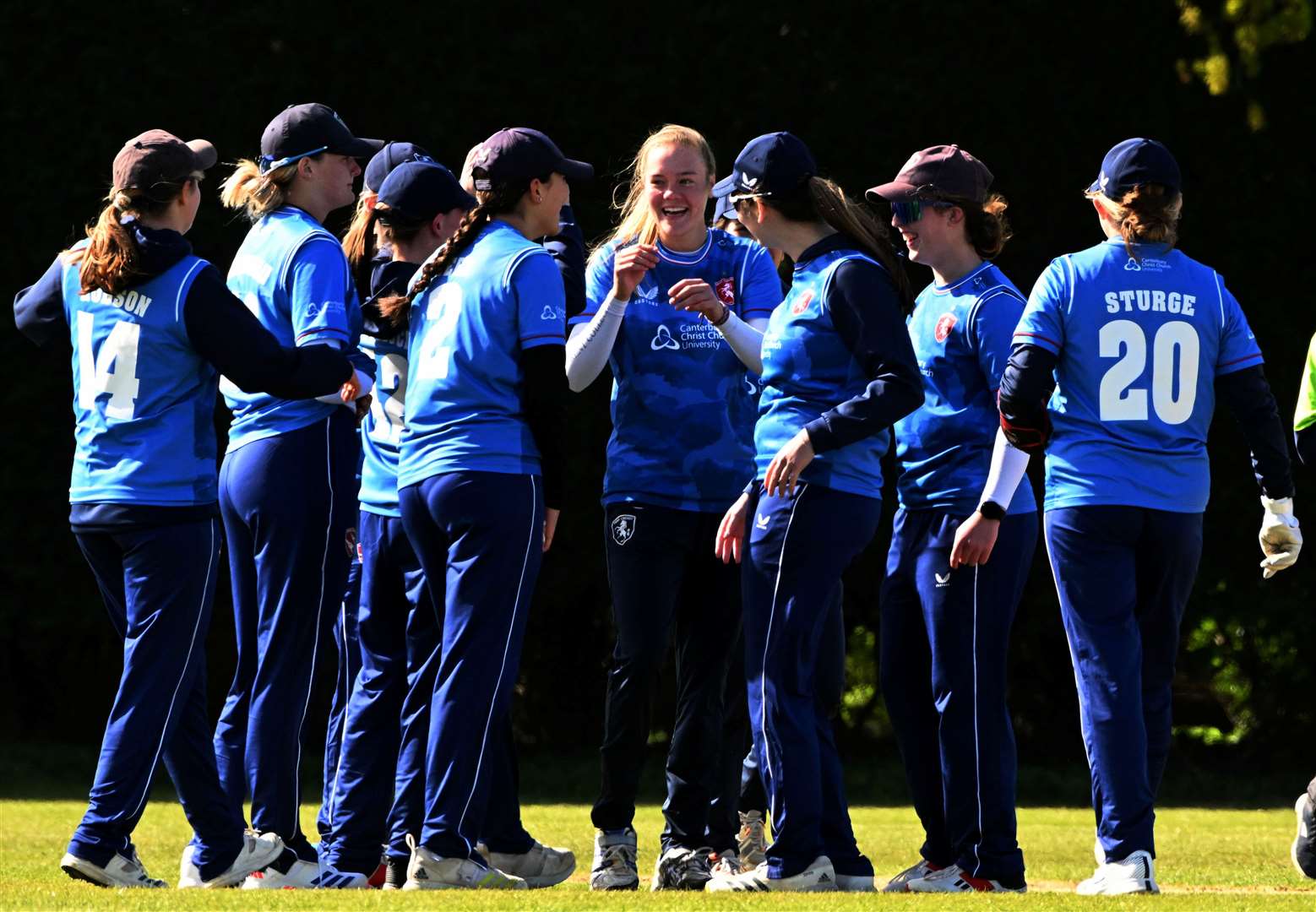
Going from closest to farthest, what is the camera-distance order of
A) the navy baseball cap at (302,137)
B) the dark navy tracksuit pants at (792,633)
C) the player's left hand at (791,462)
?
1. the player's left hand at (791,462)
2. the dark navy tracksuit pants at (792,633)
3. the navy baseball cap at (302,137)

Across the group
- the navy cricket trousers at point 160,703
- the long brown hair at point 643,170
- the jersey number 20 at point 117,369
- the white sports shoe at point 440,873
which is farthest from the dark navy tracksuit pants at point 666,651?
the jersey number 20 at point 117,369

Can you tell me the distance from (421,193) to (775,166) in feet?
3.53

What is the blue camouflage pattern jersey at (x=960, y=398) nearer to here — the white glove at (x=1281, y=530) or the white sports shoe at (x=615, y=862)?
the white glove at (x=1281, y=530)

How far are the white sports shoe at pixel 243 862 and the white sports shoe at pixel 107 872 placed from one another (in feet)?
0.40

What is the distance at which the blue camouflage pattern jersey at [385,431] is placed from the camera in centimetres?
632

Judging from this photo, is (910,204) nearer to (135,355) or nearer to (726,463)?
(726,463)

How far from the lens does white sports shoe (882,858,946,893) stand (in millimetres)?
6125

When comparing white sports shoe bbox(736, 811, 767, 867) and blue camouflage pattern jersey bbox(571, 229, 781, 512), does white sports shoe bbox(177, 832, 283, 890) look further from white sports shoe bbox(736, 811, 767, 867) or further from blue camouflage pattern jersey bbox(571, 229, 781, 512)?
white sports shoe bbox(736, 811, 767, 867)

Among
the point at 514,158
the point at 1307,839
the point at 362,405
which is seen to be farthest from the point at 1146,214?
the point at 362,405

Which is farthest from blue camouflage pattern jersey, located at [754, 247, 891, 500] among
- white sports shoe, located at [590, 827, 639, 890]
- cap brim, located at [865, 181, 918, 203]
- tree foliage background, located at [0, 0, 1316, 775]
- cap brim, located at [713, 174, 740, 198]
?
tree foliage background, located at [0, 0, 1316, 775]

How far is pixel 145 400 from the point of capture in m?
5.80

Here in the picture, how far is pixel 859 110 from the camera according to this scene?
41.4 feet

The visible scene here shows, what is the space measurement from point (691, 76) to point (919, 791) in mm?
7285

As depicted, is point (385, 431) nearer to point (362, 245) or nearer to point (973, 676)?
point (362, 245)
